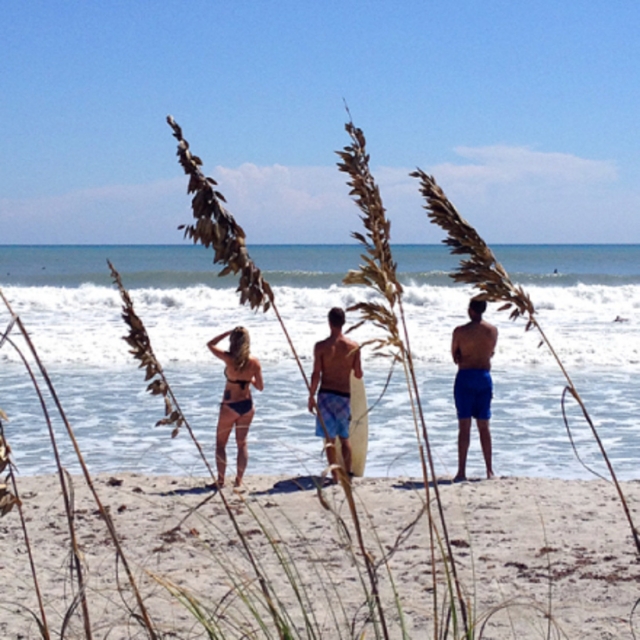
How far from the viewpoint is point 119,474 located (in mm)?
8117

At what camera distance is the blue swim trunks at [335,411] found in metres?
7.77

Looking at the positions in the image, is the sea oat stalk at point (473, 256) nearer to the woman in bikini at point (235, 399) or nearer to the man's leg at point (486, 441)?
the woman in bikini at point (235, 399)

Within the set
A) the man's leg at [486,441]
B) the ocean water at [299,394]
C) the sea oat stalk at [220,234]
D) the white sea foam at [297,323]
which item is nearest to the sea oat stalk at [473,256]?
the sea oat stalk at [220,234]

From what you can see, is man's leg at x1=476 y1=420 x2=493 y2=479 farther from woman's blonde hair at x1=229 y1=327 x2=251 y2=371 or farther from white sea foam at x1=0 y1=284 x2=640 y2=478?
woman's blonde hair at x1=229 y1=327 x2=251 y2=371

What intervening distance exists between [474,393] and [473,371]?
203mm

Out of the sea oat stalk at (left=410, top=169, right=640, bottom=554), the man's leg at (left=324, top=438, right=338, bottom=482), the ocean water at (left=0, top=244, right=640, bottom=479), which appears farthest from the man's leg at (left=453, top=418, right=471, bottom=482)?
the man's leg at (left=324, top=438, right=338, bottom=482)

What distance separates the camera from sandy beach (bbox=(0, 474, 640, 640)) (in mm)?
4539

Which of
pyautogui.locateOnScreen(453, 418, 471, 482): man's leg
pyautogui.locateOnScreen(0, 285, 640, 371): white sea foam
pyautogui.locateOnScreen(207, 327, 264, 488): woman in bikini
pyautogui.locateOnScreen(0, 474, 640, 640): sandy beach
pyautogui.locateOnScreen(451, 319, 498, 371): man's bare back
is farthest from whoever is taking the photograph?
pyautogui.locateOnScreen(0, 285, 640, 371): white sea foam

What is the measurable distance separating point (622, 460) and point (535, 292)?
29.4 m

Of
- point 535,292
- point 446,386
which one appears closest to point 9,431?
point 446,386

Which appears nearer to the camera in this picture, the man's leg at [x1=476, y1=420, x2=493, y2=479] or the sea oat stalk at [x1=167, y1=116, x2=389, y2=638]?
the sea oat stalk at [x1=167, y1=116, x2=389, y2=638]

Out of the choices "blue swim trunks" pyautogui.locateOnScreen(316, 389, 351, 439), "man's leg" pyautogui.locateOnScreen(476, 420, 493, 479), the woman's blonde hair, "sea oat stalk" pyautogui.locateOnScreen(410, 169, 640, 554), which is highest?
"sea oat stalk" pyautogui.locateOnScreen(410, 169, 640, 554)

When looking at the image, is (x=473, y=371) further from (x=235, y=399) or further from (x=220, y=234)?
(x=220, y=234)

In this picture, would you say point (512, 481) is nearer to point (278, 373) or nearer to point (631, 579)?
point (631, 579)
